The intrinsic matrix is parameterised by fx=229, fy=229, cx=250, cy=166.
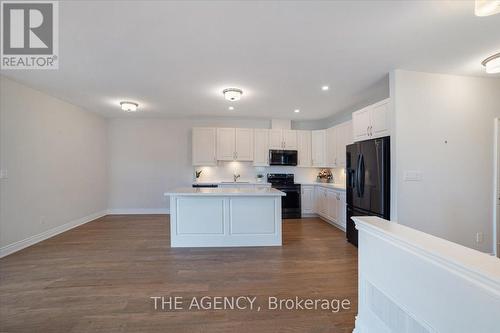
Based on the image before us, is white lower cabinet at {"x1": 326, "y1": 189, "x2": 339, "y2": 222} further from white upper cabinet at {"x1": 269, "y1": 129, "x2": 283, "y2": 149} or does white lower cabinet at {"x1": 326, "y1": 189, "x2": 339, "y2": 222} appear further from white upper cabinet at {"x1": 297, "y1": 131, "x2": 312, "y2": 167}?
white upper cabinet at {"x1": 269, "y1": 129, "x2": 283, "y2": 149}

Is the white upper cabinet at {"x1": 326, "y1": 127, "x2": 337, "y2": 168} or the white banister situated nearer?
the white banister

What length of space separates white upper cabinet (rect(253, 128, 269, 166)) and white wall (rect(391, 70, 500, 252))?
134 inches

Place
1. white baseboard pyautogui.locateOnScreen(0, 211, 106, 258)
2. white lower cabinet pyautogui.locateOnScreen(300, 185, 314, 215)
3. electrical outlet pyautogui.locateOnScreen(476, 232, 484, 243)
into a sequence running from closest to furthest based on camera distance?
Answer: electrical outlet pyautogui.locateOnScreen(476, 232, 484, 243)
white baseboard pyautogui.locateOnScreen(0, 211, 106, 258)
white lower cabinet pyautogui.locateOnScreen(300, 185, 314, 215)

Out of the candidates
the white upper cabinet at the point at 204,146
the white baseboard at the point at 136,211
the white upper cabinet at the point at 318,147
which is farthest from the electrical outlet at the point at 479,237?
the white baseboard at the point at 136,211

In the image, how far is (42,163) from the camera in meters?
4.08

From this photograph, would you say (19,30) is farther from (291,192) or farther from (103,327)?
(291,192)

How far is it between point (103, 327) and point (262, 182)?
4.73m

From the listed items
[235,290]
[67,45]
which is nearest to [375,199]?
[235,290]

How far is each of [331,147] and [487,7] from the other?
13.7 feet

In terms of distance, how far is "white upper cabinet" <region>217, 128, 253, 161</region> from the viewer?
604 centimetres

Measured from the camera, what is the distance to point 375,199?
3.27 meters

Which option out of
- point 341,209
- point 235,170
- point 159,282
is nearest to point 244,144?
point 235,170

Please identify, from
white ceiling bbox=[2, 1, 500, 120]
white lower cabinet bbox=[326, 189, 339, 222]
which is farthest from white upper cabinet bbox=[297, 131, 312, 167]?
white ceiling bbox=[2, 1, 500, 120]

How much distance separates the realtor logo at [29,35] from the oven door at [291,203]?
479cm
